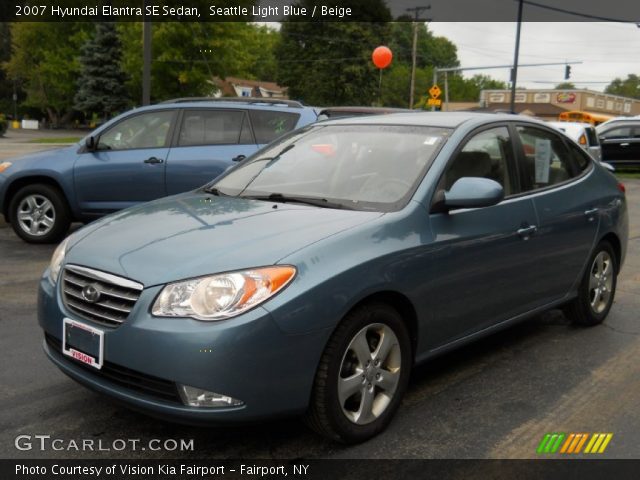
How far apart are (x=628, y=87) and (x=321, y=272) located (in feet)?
551

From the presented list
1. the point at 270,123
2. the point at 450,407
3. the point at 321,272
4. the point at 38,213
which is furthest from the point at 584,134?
the point at 321,272

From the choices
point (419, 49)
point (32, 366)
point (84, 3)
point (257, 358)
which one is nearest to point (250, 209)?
point (257, 358)

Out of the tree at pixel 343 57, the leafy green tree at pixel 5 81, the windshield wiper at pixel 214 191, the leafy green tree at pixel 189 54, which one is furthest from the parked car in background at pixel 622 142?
the leafy green tree at pixel 5 81

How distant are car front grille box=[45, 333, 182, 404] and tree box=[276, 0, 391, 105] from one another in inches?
2323

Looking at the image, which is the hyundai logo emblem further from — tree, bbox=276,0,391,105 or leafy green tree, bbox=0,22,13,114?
leafy green tree, bbox=0,22,13,114

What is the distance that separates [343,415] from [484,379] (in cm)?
138

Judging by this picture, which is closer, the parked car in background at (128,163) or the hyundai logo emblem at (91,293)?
the hyundai logo emblem at (91,293)

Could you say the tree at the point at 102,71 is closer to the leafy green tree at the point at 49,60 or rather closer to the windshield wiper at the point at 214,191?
the leafy green tree at the point at 49,60

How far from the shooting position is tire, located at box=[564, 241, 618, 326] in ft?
17.0

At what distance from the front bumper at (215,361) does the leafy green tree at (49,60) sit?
57469 millimetres

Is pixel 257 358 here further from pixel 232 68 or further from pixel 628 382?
pixel 232 68

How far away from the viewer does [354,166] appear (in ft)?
13.3

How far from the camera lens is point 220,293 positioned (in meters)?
2.88

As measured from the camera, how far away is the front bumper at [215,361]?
2777mm
